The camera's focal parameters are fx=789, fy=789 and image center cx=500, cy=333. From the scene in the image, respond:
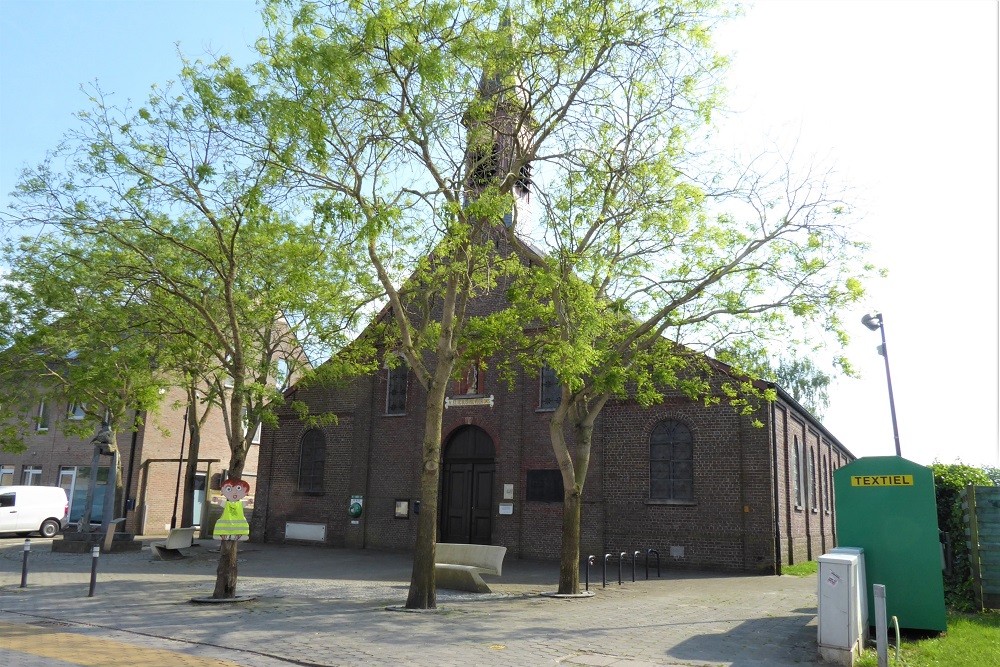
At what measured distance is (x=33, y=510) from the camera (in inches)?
1121

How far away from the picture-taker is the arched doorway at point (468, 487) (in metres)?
23.4

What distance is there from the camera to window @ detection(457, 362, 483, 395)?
24.2m

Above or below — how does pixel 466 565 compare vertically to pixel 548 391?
below

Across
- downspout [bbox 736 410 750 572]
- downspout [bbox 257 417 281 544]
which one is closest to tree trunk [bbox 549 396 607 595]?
downspout [bbox 736 410 750 572]

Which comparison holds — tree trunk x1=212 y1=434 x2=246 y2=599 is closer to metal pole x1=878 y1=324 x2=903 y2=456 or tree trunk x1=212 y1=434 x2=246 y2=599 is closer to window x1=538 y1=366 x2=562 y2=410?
window x1=538 y1=366 x2=562 y2=410

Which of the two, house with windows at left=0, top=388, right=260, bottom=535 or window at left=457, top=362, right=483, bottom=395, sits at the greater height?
window at left=457, top=362, right=483, bottom=395

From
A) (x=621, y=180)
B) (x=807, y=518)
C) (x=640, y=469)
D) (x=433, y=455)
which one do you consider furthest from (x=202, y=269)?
(x=807, y=518)

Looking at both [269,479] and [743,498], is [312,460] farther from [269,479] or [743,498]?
[743,498]

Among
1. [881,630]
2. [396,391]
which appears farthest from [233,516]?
[396,391]

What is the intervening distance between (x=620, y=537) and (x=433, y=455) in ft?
32.6

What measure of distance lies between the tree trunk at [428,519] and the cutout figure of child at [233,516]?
2.74m

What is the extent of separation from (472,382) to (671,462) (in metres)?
6.63

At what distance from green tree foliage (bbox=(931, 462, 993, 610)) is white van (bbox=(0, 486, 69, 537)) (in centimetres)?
2873

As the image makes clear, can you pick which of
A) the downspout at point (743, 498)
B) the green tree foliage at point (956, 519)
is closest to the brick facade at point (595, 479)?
the downspout at point (743, 498)
